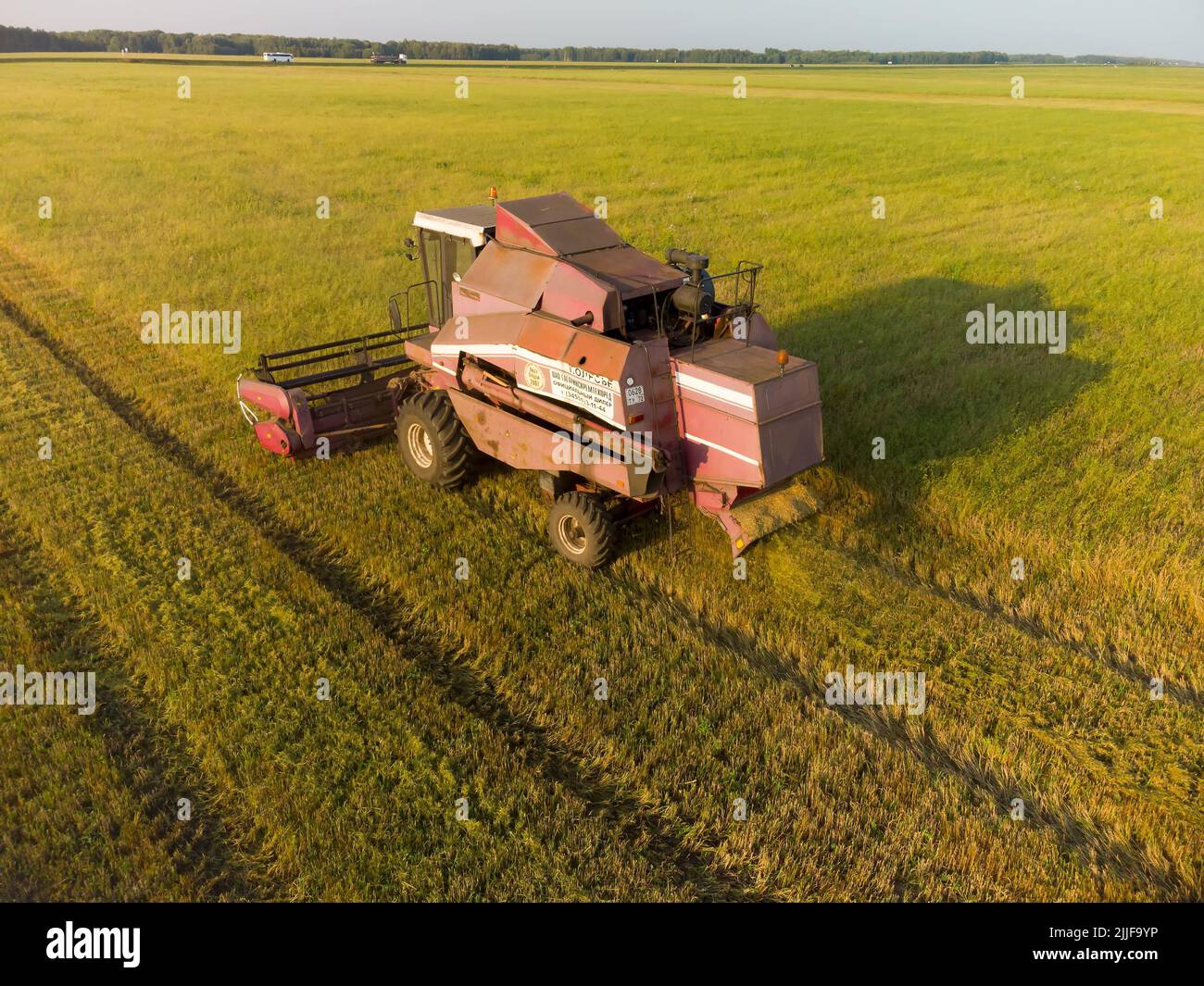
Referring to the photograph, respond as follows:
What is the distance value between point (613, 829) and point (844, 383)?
7884 mm

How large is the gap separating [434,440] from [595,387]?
2.41 meters

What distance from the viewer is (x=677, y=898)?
498cm

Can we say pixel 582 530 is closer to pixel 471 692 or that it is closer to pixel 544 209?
pixel 471 692

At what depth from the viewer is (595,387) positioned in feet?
24.7

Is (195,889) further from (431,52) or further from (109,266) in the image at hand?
(431,52)

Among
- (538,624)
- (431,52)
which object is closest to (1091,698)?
(538,624)

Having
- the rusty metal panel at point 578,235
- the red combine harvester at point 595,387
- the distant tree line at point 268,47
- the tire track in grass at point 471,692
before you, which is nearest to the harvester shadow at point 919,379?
the red combine harvester at point 595,387

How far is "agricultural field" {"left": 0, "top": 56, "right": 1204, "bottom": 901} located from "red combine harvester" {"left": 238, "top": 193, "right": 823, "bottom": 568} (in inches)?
25.1

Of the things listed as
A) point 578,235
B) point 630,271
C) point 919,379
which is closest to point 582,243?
point 578,235

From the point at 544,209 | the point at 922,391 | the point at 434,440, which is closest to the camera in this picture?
the point at 544,209

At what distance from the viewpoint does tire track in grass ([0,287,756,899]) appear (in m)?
5.33

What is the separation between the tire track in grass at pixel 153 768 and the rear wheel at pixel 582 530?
360 cm

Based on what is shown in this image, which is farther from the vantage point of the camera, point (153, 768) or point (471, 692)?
point (471, 692)

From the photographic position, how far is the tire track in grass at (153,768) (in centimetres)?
513
